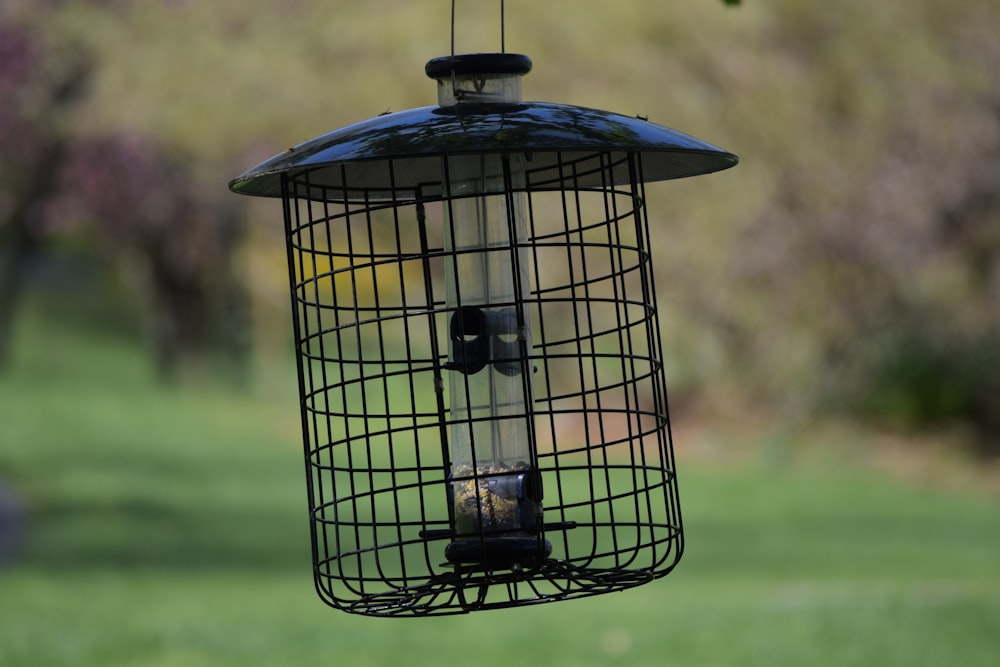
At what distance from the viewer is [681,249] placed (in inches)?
684

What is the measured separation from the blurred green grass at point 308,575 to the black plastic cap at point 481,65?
5.59m

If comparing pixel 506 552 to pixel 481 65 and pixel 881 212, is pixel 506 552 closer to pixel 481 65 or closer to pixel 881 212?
pixel 481 65

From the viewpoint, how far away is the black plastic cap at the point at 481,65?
8.06ft

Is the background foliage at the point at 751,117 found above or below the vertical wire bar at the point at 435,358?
above

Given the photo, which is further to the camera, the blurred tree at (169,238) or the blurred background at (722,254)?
the blurred tree at (169,238)

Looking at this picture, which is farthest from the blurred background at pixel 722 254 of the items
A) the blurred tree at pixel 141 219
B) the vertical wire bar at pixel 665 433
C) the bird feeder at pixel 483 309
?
the bird feeder at pixel 483 309

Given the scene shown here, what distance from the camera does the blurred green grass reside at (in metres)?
7.91

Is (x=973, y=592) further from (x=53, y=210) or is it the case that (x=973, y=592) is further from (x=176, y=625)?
(x=53, y=210)

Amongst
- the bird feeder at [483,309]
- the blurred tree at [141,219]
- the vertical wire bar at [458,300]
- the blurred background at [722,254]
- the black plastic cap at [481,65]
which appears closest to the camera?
the bird feeder at [483,309]

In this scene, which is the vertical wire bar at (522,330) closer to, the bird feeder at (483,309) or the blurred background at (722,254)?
the bird feeder at (483,309)

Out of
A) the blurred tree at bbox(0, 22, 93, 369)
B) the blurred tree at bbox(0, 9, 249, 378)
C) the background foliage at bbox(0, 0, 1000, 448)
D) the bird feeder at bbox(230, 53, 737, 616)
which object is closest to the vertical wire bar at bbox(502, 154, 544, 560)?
the bird feeder at bbox(230, 53, 737, 616)

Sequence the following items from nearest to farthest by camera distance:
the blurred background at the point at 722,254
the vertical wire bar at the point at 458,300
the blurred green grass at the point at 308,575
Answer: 1. the vertical wire bar at the point at 458,300
2. the blurred green grass at the point at 308,575
3. the blurred background at the point at 722,254

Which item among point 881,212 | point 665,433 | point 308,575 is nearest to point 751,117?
point 881,212

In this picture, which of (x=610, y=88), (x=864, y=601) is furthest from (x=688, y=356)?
(x=864, y=601)
